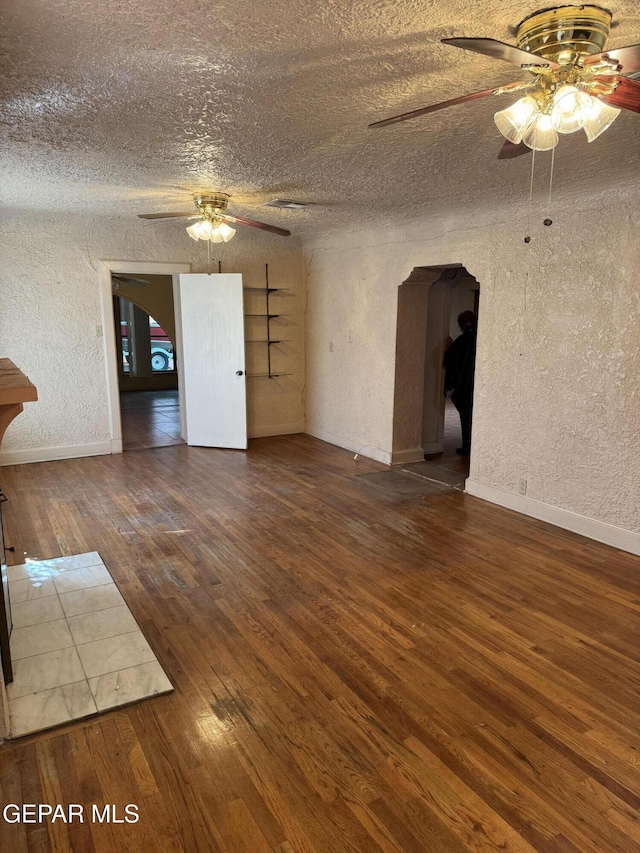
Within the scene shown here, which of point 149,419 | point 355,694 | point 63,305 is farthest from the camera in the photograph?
point 149,419

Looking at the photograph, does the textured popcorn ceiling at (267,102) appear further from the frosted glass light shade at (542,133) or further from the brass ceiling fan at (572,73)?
the frosted glass light shade at (542,133)

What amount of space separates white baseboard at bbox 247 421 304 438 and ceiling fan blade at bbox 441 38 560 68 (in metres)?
5.64

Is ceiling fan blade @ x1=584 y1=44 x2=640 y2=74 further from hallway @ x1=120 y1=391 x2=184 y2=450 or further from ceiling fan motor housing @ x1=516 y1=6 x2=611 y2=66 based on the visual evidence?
hallway @ x1=120 y1=391 x2=184 y2=450

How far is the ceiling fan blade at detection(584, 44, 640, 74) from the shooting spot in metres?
1.42

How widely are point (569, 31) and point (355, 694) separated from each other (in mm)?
2393

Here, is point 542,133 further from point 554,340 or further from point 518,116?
point 554,340

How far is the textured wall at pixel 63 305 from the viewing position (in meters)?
5.37

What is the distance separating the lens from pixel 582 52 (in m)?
1.63

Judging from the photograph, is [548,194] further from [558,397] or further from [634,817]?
[634,817]

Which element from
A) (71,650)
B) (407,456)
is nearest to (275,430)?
(407,456)

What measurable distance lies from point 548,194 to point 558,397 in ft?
4.56

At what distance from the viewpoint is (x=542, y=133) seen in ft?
5.95

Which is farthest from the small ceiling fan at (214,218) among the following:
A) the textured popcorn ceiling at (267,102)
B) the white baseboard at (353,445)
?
the white baseboard at (353,445)

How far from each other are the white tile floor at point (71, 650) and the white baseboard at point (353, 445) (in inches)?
126
